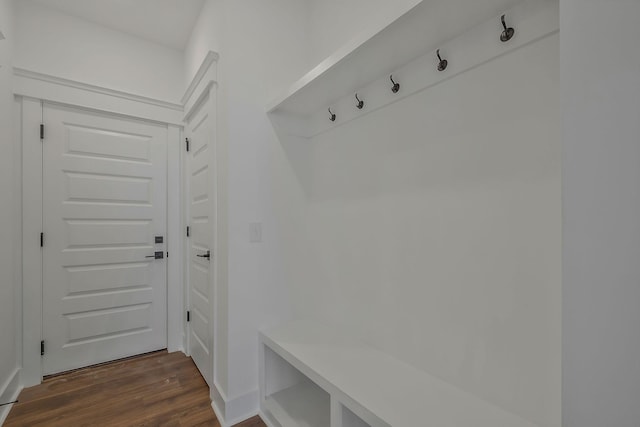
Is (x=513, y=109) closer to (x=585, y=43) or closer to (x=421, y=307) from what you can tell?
(x=585, y=43)

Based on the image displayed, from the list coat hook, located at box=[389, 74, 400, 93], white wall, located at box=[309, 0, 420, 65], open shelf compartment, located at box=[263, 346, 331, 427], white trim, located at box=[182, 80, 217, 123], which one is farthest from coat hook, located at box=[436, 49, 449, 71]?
open shelf compartment, located at box=[263, 346, 331, 427]

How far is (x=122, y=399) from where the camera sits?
6.05 ft

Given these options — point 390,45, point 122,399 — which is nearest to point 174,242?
point 122,399

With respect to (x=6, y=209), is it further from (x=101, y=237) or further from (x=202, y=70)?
(x=202, y=70)

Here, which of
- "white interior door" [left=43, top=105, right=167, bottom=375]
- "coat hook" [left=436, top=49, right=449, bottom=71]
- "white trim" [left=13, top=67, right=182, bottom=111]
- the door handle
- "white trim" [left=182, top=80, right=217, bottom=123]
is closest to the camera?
"coat hook" [left=436, top=49, right=449, bottom=71]

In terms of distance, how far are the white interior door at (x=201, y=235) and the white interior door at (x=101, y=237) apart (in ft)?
0.98

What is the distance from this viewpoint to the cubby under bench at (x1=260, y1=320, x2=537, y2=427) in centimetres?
97

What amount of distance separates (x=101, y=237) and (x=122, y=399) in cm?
121

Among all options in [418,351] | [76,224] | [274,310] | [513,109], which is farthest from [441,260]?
[76,224]

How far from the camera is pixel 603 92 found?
1.67ft

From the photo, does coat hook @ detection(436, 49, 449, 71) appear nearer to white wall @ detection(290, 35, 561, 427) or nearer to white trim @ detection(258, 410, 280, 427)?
white wall @ detection(290, 35, 561, 427)

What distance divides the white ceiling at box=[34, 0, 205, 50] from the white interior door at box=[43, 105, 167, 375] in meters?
0.74

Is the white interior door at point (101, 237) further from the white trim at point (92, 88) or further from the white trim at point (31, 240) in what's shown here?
the white trim at point (92, 88)

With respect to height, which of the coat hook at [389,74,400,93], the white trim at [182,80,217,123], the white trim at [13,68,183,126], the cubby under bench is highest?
the white trim at [13,68,183,126]
